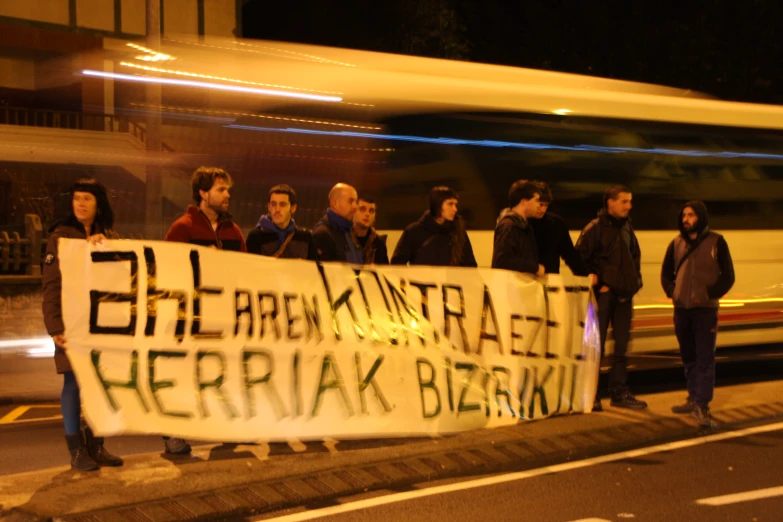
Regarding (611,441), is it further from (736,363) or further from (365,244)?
(736,363)

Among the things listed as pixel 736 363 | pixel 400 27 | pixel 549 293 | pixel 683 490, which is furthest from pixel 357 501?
pixel 400 27

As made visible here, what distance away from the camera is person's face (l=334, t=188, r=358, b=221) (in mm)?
8195

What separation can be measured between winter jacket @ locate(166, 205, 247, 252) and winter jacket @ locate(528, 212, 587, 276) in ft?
9.03

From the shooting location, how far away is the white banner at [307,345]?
6.59 metres

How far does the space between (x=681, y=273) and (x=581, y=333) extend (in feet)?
3.47

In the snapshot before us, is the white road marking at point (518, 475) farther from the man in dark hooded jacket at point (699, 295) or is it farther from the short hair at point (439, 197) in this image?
the short hair at point (439, 197)

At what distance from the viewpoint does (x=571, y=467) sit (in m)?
7.31

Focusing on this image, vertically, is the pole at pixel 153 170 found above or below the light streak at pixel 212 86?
below

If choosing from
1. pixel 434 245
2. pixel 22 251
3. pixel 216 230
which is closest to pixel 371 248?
pixel 434 245

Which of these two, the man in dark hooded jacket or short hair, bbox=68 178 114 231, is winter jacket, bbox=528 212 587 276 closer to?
the man in dark hooded jacket

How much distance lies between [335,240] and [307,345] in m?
1.22

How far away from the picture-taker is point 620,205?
9289mm

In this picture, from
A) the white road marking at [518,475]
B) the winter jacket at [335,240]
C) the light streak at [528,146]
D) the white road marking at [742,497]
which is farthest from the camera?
the light streak at [528,146]

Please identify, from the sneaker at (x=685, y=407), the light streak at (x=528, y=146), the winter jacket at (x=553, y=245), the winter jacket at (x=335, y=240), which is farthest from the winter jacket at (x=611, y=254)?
the winter jacket at (x=335, y=240)
